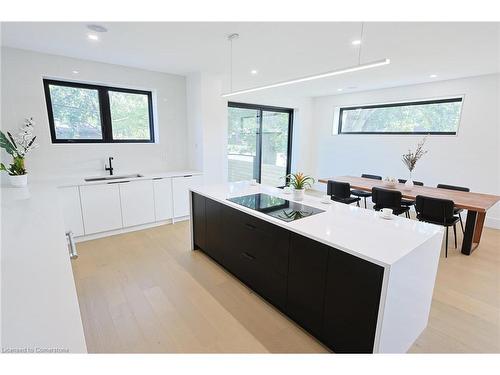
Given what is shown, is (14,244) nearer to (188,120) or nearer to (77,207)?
(77,207)

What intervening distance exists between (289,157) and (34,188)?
5.77 meters

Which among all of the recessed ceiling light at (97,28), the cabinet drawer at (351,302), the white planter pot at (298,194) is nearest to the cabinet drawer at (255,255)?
the cabinet drawer at (351,302)

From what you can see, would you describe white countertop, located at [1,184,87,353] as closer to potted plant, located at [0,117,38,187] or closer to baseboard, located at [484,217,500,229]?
potted plant, located at [0,117,38,187]

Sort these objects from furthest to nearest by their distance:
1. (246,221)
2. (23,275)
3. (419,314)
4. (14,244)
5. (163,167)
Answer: (163,167) → (246,221) → (419,314) → (14,244) → (23,275)

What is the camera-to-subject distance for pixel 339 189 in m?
4.48

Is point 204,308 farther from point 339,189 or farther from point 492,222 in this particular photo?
point 492,222

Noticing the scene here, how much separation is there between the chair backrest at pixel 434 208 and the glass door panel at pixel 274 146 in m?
3.78

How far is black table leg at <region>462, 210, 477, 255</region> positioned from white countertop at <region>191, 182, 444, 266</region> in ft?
6.61

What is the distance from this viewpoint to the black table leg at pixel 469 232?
3.37 metres

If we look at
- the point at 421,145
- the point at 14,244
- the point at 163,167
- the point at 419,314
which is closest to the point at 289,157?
the point at 421,145

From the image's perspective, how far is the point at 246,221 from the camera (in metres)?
2.47

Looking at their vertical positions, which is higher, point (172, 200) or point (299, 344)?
point (172, 200)

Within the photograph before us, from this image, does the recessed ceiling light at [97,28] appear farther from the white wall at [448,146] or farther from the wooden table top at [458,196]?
the white wall at [448,146]

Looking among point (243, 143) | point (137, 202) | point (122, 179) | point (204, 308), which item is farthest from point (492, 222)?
point (122, 179)
